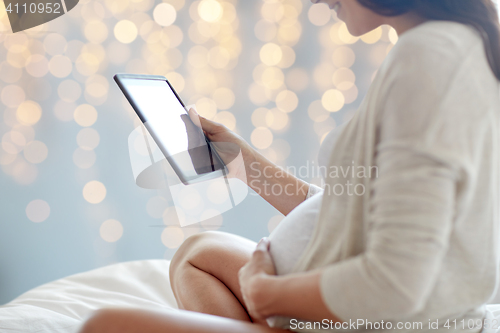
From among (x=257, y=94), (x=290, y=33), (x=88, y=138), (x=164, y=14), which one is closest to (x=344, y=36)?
(x=290, y=33)

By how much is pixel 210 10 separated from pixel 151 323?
4.89 ft

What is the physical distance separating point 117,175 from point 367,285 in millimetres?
1418

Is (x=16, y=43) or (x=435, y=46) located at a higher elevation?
(x=16, y=43)

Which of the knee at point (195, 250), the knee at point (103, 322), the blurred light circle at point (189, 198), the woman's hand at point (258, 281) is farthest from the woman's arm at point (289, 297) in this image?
the blurred light circle at point (189, 198)

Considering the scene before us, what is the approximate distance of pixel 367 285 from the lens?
39cm

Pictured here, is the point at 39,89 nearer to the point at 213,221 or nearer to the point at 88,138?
the point at 88,138

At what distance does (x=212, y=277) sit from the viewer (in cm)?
78

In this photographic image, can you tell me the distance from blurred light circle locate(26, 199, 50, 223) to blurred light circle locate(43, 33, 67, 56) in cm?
60

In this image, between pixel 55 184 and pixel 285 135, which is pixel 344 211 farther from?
pixel 55 184

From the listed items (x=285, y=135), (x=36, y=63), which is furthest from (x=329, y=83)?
(x=36, y=63)

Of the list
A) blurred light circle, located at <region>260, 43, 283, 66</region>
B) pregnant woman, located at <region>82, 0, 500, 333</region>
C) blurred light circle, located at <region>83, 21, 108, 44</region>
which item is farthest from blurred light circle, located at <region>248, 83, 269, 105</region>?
pregnant woman, located at <region>82, 0, 500, 333</region>

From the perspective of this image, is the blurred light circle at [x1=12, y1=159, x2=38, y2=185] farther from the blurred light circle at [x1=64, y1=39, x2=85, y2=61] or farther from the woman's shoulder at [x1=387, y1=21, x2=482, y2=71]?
the woman's shoulder at [x1=387, y1=21, x2=482, y2=71]

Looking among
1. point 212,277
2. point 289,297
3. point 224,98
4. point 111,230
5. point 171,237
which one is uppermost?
point 224,98

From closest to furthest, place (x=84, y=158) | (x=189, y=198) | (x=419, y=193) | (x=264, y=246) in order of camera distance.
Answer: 1. (x=419, y=193)
2. (x=264, y=246)
3. (x=189, y=198)
4. (x=84, y=158)
